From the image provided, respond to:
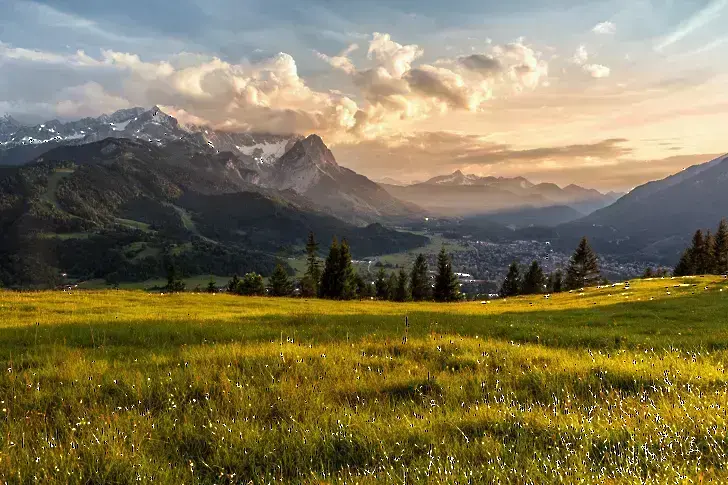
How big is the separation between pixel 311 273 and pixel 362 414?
270 feet

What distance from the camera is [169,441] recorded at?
4.54m

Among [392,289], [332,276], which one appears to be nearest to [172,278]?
[332,276]

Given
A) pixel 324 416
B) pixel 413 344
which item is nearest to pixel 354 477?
pixel 324 416

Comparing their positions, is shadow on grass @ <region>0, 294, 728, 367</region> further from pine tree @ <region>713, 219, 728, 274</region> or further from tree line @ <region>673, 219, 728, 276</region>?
tree line @ <region>673, 219, 728, 276</region>

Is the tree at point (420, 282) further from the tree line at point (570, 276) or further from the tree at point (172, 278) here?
the tree at point (172, 278)

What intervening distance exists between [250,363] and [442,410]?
3.89 meters

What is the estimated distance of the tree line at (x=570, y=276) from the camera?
8881 centimetres

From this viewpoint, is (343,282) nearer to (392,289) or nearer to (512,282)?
(392,289)

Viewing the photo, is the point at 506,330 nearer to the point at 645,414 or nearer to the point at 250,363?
the point at 645,414

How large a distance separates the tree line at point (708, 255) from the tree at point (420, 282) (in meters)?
59.4

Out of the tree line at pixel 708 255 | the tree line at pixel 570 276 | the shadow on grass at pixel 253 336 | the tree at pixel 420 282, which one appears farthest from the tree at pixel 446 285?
the shadow on grass at pixel 253 336

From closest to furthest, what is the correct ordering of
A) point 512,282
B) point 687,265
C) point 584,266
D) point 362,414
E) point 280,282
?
1. point 362,414
2. point 687,265
3. point 280,282
4. point 584,266
5. point 512,282

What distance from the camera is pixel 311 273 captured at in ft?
282

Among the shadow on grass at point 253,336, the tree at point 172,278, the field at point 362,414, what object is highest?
the field at point 362,414
